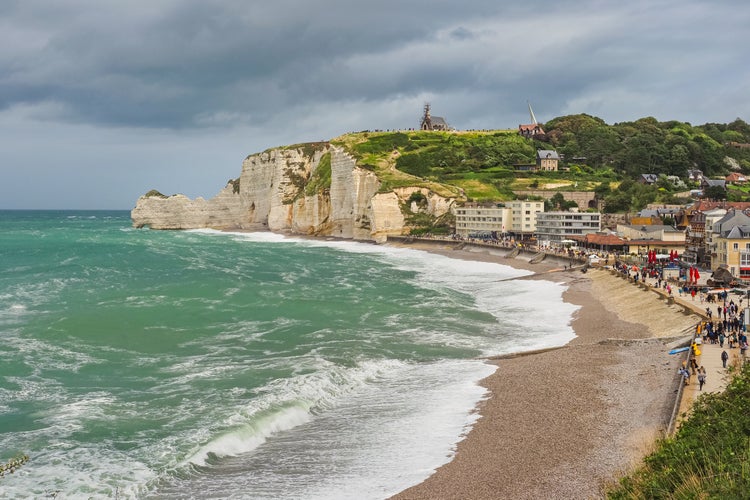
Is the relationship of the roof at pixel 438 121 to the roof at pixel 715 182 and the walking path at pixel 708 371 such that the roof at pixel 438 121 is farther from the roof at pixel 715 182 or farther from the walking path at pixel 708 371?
the walking path at pixel 708 371

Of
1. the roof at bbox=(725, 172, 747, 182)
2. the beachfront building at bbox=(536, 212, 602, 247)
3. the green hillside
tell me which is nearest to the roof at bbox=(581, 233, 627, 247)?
the beachfront building at bbox=(536, 212, 602, 247)

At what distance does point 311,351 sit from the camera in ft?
109

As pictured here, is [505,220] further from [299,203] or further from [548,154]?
[299,203]

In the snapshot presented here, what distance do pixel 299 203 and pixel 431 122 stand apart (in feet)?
227

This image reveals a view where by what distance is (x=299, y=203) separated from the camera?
137625 mm

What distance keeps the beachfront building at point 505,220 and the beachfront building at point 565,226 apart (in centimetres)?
394

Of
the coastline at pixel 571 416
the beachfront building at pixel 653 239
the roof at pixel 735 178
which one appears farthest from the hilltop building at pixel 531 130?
the coastline at pixel 571 416

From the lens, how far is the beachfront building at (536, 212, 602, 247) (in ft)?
302

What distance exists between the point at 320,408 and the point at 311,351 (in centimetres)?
864

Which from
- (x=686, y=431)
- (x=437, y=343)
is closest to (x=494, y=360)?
(x=437, y=343)

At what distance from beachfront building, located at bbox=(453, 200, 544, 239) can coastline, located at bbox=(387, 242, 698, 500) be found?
63.8 meters

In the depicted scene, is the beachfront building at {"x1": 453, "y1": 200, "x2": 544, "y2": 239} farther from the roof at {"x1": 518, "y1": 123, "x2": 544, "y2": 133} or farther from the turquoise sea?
the roof at {"x1": 518, "y1": 123, "x2": 544, "y2": 133}

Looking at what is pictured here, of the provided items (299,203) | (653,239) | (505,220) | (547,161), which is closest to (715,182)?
(547,161)

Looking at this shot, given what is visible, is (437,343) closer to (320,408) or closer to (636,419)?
(320,408)
